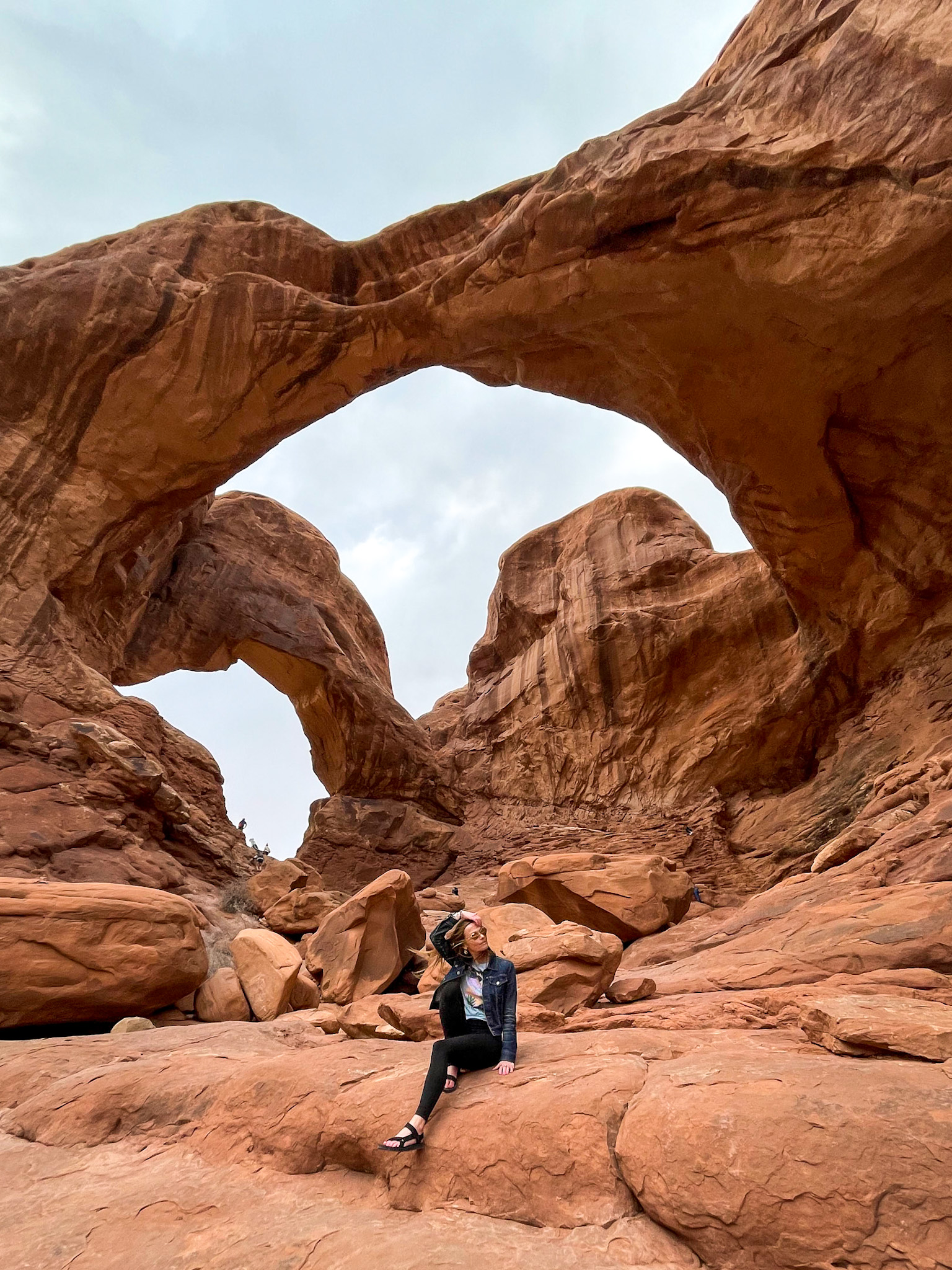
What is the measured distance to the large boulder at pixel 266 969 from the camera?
7.12 meters

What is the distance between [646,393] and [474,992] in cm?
1224

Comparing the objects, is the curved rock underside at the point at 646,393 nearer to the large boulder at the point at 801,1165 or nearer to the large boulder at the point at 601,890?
the large boulder at the point at 601,890

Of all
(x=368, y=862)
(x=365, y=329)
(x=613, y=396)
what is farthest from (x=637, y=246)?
(x=368, y=862)

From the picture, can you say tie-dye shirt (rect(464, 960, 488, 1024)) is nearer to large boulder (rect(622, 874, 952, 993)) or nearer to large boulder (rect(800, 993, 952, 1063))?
large boulder (rect(800, 993, 952, 1063))

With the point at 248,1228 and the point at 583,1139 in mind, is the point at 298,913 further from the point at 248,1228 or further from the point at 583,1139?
the point at 583,1139

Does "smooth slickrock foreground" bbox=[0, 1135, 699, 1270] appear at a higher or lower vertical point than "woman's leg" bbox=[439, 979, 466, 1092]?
lower

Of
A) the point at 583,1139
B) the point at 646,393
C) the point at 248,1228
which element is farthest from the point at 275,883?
the point at 646,393

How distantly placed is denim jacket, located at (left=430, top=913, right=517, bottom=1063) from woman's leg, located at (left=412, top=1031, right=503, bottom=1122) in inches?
2.5

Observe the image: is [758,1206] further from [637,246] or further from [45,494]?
[45,494]

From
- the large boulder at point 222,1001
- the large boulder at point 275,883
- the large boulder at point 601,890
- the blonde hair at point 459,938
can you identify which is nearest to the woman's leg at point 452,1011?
the blonde hair at point 459,938

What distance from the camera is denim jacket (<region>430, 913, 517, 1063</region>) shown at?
4.00m

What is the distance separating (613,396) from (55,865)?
12.6 meters

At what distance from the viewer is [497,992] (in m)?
4.09

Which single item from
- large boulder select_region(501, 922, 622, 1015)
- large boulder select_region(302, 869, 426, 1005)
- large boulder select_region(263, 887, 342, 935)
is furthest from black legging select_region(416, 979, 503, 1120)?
large boulder select_region(263, 887, 342, 935)
